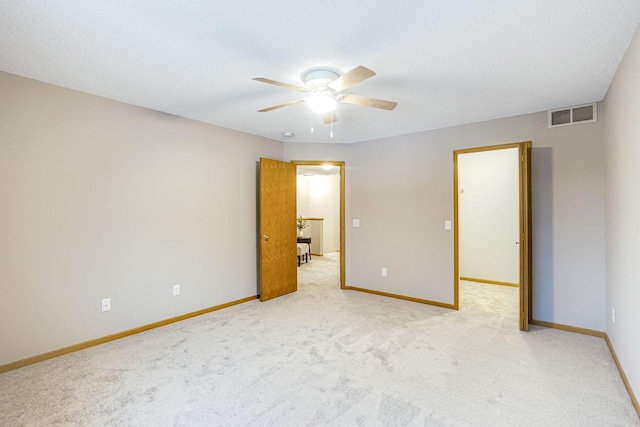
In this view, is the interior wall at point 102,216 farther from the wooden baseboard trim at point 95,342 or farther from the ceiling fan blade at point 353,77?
the ceiling fan blade at point 353,77

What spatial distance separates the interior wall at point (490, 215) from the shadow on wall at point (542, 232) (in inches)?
63.0

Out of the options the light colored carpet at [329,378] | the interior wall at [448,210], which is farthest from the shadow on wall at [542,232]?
the light colored carpet at [329,378]

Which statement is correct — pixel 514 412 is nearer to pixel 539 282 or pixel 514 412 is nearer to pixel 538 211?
pixel 539 282

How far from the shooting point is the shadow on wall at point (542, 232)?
3.40 m

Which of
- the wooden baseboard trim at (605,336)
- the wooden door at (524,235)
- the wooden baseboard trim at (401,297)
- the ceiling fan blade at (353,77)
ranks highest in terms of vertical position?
the ceiling fan blade at (353,77)

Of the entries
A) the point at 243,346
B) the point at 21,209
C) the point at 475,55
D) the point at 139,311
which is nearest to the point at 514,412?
the point at 243,346

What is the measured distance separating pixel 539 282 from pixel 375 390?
2.47 metres

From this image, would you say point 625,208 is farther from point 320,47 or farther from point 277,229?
point 277,229

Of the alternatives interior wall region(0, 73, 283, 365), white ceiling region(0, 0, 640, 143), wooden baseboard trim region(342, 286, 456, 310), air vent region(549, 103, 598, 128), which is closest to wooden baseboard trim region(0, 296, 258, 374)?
interior wall region(0, 73, 283, 365)

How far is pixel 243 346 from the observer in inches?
114

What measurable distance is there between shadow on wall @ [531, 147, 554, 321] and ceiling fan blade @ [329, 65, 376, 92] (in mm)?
2576

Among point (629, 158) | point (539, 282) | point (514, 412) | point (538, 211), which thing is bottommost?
point (514, 412)

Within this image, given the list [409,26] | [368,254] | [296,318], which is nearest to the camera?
[409,26]

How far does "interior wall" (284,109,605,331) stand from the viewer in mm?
3189
